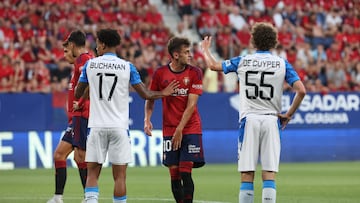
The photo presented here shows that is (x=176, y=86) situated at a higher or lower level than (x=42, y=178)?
higher

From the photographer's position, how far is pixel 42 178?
20281 mm

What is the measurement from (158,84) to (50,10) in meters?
15.5

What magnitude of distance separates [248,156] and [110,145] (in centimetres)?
161

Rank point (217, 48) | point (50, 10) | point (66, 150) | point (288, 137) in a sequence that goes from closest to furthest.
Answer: point (66, 150) → point (288, 137) → point (50, 10) → point (217, 48)

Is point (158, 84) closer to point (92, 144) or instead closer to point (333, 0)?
point (92, 144)

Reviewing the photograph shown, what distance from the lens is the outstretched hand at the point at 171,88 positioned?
1222 centimetres

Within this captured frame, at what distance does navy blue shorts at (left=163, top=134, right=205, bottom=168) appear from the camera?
1270cm

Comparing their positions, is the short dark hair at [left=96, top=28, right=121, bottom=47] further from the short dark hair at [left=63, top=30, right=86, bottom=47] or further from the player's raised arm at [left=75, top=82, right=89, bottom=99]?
the short dark hair at [left=63, top=30, right=86, bottom=47]

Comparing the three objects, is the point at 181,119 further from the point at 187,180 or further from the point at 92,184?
the point at 92,184

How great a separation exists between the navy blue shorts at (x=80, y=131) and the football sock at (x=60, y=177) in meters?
0.55

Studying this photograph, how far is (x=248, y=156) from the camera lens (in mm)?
11383

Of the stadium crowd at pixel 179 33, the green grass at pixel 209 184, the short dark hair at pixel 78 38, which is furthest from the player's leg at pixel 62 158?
the stadium crowd at pixel 179 33

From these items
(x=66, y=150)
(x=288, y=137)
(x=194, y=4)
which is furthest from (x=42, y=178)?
(x=194, y=4)

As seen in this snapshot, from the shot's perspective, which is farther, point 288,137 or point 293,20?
point 293,20
